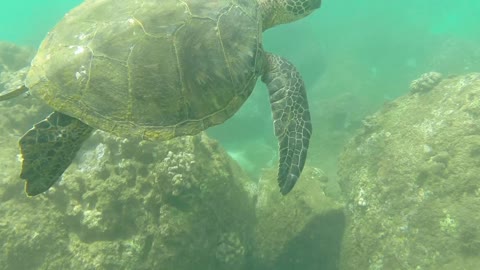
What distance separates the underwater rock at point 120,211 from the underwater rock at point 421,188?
8.16 feet

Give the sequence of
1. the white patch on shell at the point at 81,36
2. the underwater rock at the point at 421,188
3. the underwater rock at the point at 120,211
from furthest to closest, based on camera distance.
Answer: the underwater rock at the point at 421,188, the underwater rock at the point at 120,211, the white patch on shell at the point at 81,36

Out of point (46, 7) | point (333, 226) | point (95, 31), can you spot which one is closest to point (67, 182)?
point (95, 31)

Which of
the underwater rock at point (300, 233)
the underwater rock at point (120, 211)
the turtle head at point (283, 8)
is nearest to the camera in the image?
the underwater rock at point (120, 211)

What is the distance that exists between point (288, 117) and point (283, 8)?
82.0 inches

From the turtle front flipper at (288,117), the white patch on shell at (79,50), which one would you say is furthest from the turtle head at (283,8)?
the white patch on shell at (79,50)

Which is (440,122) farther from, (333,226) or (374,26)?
(374,26)

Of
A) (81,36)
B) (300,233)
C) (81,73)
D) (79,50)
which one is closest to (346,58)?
(300,233)

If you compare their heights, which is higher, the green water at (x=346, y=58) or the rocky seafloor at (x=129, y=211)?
the rocky seafloor at (x=129, y=211)

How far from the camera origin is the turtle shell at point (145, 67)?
3.30m

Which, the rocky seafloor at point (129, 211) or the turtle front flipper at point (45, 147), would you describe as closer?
the turtle front flipper at point (45, 147)

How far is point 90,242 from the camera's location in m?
4.16

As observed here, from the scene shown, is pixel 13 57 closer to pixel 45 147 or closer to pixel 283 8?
pixel 45 147

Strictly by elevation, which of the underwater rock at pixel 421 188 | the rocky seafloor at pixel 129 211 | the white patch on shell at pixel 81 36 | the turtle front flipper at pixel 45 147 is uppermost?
the white patch on shell at pixel 81 36

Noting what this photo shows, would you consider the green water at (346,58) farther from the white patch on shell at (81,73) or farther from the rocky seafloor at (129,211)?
the white patch on shell at (81,73)
